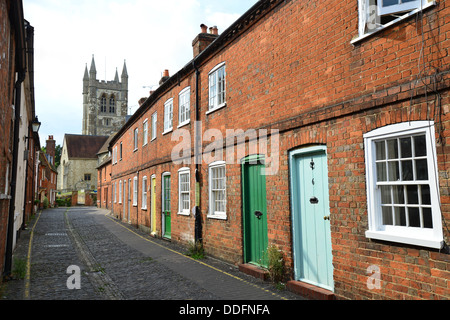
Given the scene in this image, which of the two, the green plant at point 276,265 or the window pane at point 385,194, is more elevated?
the window pane at point 385,194

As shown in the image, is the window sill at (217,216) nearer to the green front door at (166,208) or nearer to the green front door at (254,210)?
the green front door at (254,210)

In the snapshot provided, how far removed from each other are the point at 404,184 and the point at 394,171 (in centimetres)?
26

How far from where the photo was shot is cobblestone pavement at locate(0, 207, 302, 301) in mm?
6355

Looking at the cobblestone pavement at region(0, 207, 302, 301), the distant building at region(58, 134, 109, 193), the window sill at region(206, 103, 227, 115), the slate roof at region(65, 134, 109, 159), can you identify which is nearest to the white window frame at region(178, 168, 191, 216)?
the cobblestone pavement at region(0, 207, 302, 301)

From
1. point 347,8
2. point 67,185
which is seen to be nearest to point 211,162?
point 347,8

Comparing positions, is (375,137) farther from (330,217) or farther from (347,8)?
(347,8)

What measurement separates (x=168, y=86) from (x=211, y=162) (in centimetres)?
535

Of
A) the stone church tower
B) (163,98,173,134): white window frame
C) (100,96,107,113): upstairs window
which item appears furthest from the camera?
(100,96,107,113): upstairs window

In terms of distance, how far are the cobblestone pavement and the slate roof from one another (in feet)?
163

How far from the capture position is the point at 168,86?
547 inches

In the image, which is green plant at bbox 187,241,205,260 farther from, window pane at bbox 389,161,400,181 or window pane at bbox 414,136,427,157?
window pane at bbox 414,136,427,157

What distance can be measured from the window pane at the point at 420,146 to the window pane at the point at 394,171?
335 mm

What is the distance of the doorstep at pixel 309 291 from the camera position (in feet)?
18.4

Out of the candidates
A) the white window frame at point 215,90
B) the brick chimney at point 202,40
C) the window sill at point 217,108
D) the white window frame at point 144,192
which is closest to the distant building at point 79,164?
the white window frame at point 144,192
